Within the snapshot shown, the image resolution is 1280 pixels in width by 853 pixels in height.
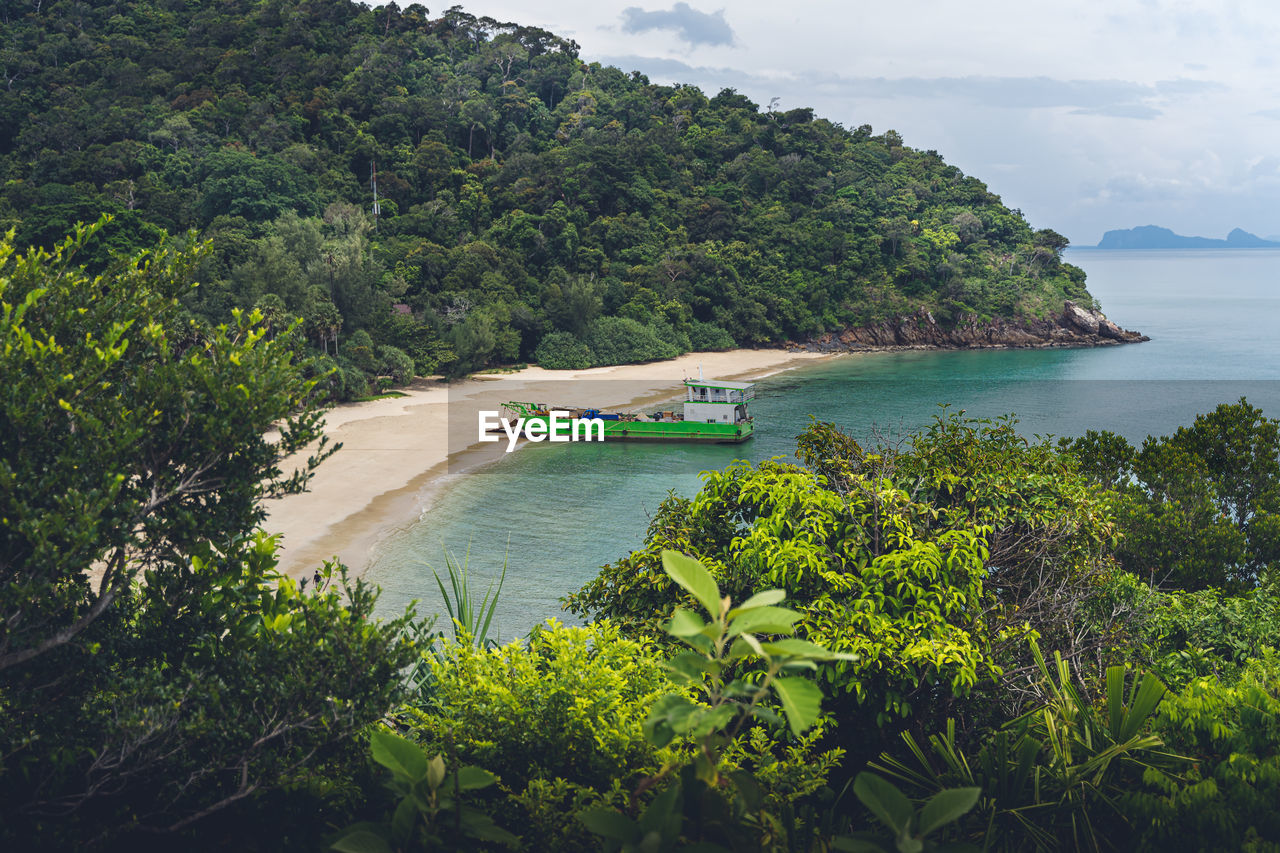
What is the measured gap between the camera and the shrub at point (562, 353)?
5462 cm

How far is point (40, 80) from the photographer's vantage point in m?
73.4

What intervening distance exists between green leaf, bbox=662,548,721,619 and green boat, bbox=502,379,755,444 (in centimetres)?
3459

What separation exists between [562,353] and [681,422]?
64.7ft

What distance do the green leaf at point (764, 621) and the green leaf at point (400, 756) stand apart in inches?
59.1

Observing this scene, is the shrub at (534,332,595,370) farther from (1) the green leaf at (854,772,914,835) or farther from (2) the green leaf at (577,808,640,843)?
(1) the green leaf at (854,772,914,835)

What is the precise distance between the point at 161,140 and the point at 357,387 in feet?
123

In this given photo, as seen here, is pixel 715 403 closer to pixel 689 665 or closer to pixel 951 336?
pixel 689 665

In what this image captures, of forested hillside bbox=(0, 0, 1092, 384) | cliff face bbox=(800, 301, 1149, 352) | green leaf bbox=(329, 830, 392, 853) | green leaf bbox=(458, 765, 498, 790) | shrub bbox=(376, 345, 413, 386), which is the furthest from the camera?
cliff face bbox=(800, 301, 1149, 352)

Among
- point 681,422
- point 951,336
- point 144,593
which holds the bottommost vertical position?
point 681,422

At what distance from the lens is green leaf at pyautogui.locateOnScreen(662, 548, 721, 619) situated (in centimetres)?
235

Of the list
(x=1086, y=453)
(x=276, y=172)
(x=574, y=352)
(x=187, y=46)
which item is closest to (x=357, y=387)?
(x=574, y=352)

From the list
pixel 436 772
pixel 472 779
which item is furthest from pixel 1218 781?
pixel 436 772

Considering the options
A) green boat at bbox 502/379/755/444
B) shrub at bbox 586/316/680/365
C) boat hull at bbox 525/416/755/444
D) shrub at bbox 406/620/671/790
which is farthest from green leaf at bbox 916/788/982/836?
shrub at bbox 586/316/680/365

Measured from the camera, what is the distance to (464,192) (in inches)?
2729
